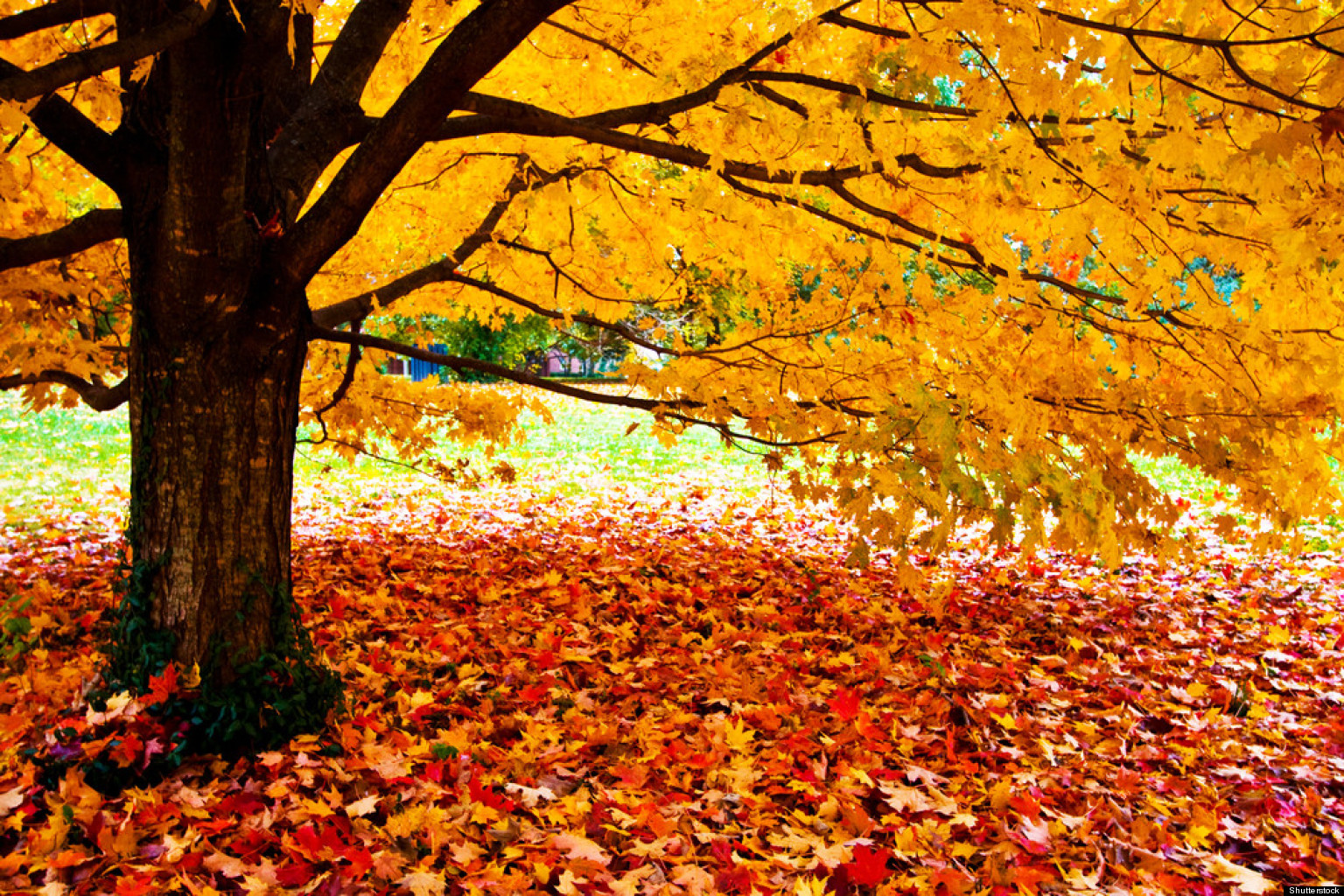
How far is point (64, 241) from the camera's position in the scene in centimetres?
350

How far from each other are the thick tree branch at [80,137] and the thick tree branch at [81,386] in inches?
70.7

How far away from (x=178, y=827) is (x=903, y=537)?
267 centimetres

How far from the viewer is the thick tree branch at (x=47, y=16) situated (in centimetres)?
A: 258

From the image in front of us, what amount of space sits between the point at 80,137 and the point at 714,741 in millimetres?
3437

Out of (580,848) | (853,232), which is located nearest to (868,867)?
(580,848)

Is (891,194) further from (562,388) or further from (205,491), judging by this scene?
(205,491)

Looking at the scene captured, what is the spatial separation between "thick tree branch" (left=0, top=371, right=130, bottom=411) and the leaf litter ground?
1.22 meters

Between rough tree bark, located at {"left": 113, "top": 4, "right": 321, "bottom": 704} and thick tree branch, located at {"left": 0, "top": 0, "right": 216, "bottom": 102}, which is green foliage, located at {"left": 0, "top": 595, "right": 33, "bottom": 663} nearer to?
rough tree bark, located at {"left": 113, "top": 4, "right": 321, "bottom": 704}

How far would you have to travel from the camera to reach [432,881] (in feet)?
8.30

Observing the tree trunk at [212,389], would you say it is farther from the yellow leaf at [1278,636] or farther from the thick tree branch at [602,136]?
the yellow leaf at [1278,636]

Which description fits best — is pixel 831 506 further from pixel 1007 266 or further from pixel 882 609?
pixel 1007 266

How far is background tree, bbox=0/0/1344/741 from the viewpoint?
2.82m

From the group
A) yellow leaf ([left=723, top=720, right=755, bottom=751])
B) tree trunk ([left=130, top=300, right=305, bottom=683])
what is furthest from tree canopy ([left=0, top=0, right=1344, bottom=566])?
yellow leaf ([left=723, top=720, right=755, bottom=751])

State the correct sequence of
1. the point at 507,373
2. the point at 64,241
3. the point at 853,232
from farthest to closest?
the point at 507,373
the point at 853,232
the point at 64,241
